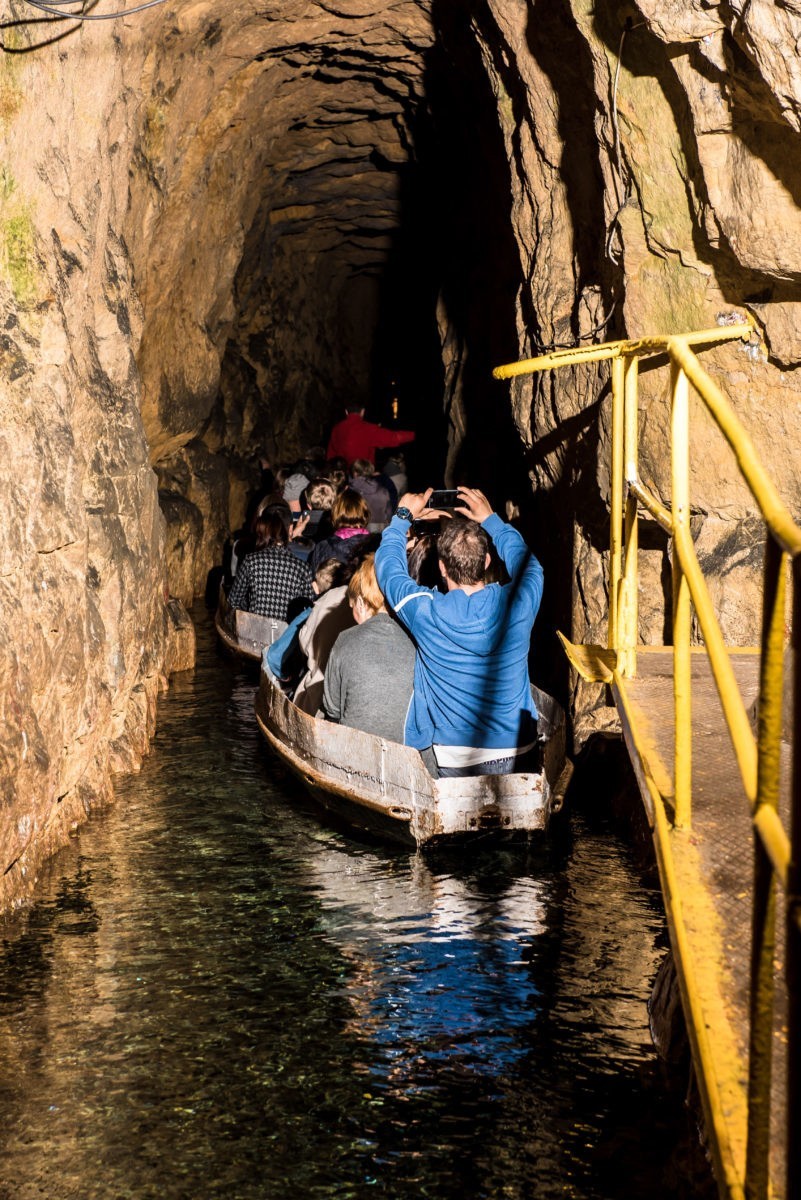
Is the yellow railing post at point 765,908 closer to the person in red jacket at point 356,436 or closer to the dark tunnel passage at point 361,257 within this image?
the dark tunnel passage at point 361,257

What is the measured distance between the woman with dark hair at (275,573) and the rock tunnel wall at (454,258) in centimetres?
106

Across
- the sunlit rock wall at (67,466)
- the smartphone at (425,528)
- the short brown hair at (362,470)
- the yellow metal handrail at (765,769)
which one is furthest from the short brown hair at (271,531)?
the yellow metal handrail at (765,769)

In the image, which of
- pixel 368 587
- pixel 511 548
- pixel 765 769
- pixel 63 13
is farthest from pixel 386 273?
pixel 765 769

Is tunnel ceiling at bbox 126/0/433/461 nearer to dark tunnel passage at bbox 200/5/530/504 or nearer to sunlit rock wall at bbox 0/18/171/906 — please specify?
dark tunnel passage at bbox 200/5/530/504

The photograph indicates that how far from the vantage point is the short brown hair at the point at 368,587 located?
6.80 m

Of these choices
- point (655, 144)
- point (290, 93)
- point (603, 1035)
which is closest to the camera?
point (603, 1035)

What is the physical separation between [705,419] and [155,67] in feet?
20.2

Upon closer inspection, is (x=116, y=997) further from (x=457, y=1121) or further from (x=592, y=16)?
(x=592, y=16)

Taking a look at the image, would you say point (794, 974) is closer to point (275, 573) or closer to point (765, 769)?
point (765, 769)

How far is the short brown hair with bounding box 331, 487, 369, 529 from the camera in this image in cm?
1011

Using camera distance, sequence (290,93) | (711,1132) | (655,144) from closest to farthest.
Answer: (711,1132), (655,144), (290,93)

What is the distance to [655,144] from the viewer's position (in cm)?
643

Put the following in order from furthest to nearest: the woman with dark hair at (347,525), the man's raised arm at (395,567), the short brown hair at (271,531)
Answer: the short brown hair at (271,531)
the woman with dark hair at (347,525)
the man's raised arm at (395,567)

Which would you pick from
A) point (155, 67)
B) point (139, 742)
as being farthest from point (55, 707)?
point (155, 67)
